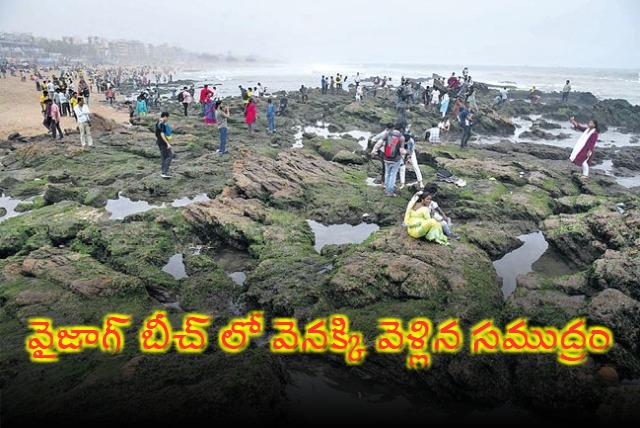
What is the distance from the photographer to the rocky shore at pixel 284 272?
4.98m

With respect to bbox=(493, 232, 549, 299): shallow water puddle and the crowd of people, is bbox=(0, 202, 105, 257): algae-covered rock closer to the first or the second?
the crowd of people

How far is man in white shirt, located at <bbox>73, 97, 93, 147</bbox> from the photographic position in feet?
56.5

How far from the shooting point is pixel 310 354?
626 cm

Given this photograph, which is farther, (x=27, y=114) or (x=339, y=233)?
(x=27, y=114)

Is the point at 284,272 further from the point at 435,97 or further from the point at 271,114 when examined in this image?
the point at 435,97

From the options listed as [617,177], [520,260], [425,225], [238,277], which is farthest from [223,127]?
[617,177]

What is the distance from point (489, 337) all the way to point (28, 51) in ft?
522

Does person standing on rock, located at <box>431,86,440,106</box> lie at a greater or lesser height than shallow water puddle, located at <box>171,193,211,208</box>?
greater

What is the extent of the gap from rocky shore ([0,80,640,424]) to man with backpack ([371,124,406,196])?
64 centimetres

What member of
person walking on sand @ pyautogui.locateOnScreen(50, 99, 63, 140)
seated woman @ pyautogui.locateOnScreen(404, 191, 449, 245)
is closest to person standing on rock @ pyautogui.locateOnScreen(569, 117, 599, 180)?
seated woman @ pyautogui.locateOnScreen(404, 191, 449, 245)

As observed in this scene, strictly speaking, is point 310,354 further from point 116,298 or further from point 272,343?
point 116,298

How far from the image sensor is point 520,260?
31.2ft

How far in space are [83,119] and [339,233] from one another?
46.6 ft

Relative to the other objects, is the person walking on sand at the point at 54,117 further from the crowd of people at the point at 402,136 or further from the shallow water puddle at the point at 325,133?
the shallow water puddle at the point at 325,133
